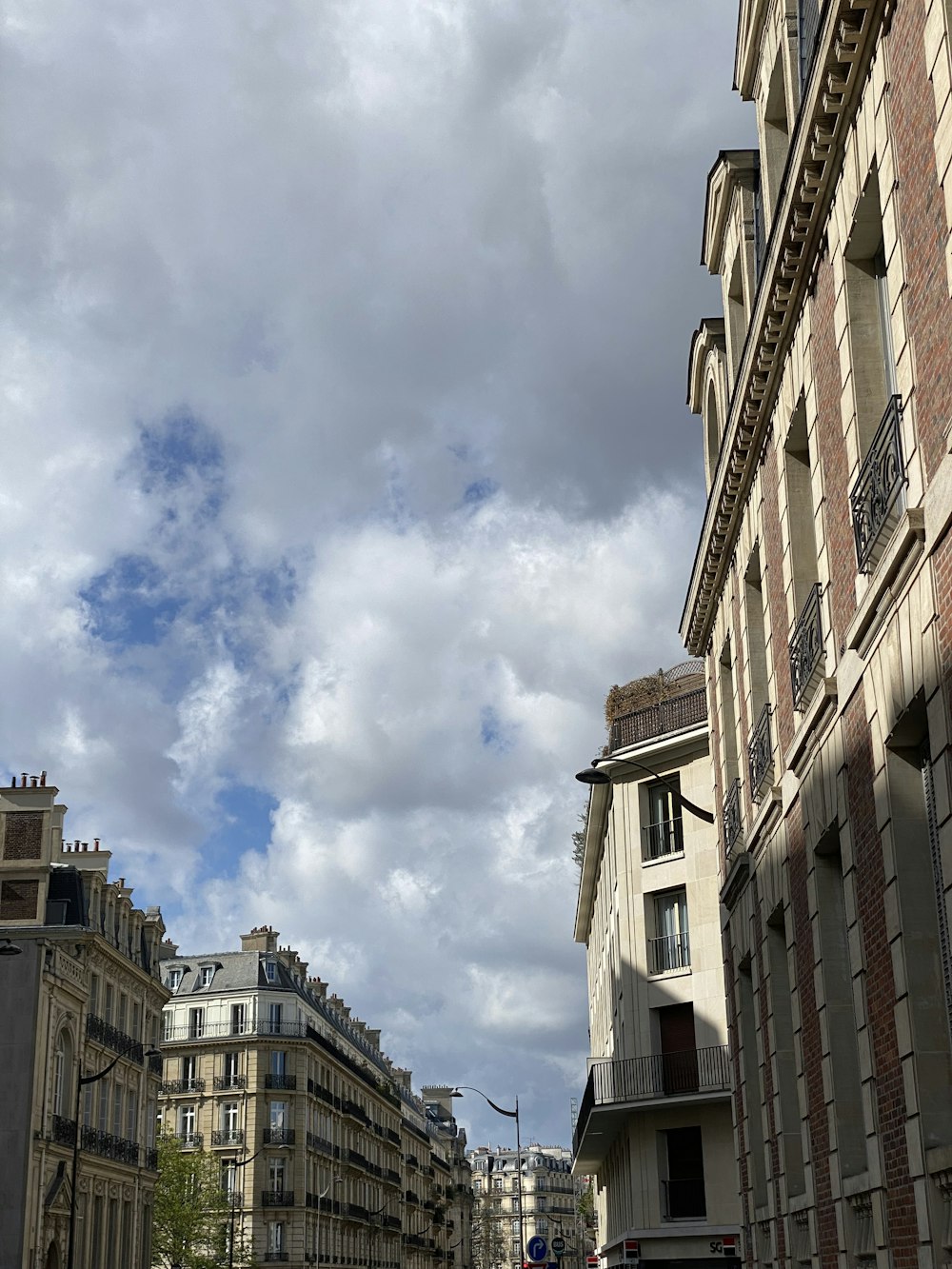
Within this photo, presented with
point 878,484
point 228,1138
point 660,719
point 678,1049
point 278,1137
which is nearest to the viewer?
point 878,484

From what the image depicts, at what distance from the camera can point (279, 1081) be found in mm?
78688

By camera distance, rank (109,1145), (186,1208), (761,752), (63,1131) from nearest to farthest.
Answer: (761,752)
(63,1131)
(109,1145)
(186,1208)

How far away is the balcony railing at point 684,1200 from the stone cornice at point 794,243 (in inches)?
667

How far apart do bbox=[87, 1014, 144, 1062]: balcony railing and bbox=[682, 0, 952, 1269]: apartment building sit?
30.8 meters

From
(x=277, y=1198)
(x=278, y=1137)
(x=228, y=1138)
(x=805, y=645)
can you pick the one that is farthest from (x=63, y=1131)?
(x=277, y=1198)

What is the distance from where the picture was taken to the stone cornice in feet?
39.4

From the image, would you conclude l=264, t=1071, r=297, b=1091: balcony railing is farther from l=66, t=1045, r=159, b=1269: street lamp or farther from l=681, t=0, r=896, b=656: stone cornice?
l=681, t=0, r=896, b=656: stone cornice

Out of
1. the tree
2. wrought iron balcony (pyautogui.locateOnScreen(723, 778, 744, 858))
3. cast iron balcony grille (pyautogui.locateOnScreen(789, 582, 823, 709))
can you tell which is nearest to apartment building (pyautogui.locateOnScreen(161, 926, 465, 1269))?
the tree

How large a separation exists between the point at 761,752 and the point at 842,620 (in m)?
5.17

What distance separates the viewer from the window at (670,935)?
3506 centimetres

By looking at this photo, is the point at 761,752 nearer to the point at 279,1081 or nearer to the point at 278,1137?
the point at 278,1137

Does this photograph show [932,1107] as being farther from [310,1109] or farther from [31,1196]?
[310,1109]

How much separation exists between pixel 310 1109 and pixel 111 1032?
33.8 m

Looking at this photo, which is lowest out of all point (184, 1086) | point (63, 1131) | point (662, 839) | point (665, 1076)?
point (63, 1131)
